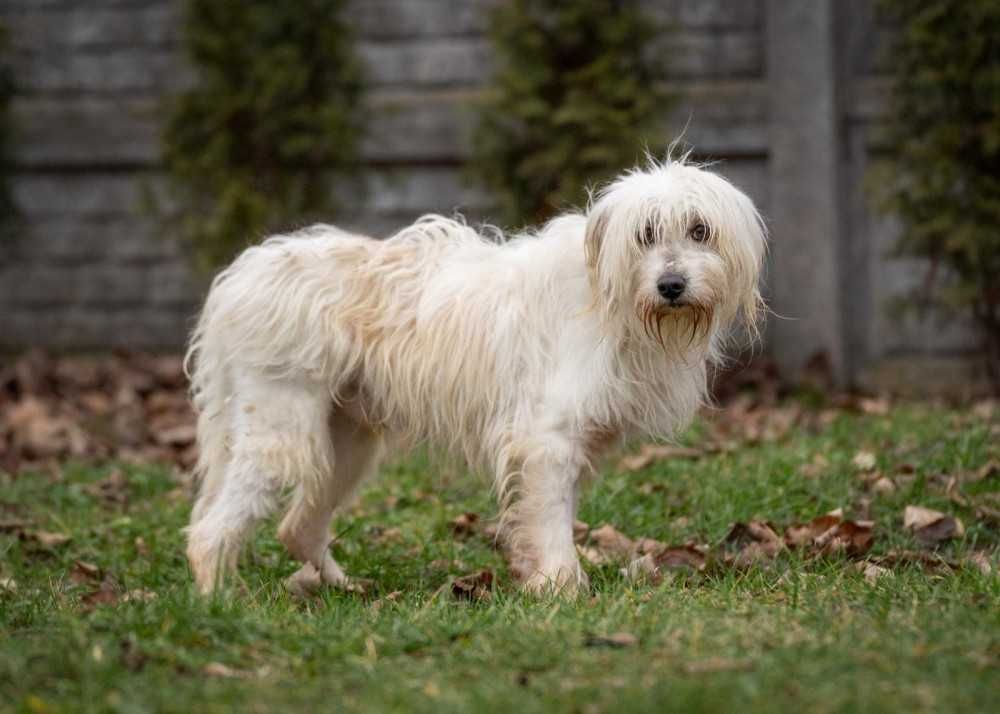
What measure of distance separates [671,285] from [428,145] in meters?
6.09

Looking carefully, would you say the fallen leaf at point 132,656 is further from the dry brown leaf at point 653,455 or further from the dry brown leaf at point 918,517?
the dry brown leaf at point 653,455

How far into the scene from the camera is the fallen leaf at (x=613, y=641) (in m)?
3.51

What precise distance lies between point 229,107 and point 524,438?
19.4 ft

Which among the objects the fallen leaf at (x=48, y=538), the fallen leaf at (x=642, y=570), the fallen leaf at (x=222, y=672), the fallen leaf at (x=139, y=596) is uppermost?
the fallen leaf at (x=222, y=672)

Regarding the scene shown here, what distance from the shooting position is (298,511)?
500 cm

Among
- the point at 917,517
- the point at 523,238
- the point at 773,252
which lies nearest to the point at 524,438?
the point at 523,238

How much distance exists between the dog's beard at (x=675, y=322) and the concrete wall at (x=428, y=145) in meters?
5.04

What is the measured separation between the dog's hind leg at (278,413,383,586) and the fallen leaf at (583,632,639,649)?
4.97 feet

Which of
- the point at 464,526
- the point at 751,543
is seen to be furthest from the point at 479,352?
the point at 751,543

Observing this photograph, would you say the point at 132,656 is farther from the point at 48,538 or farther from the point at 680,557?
the point at 48,538

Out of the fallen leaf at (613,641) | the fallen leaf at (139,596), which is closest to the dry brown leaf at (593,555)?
→ the fallen leaf at (613,641)

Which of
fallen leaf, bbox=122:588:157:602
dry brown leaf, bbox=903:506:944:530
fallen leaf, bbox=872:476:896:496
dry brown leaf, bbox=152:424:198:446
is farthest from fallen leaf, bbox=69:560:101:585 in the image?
fallen leaf, bbox=872:476:896:496

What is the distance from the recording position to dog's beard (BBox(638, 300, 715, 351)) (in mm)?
4398

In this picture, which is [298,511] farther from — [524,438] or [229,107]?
[229,107]
